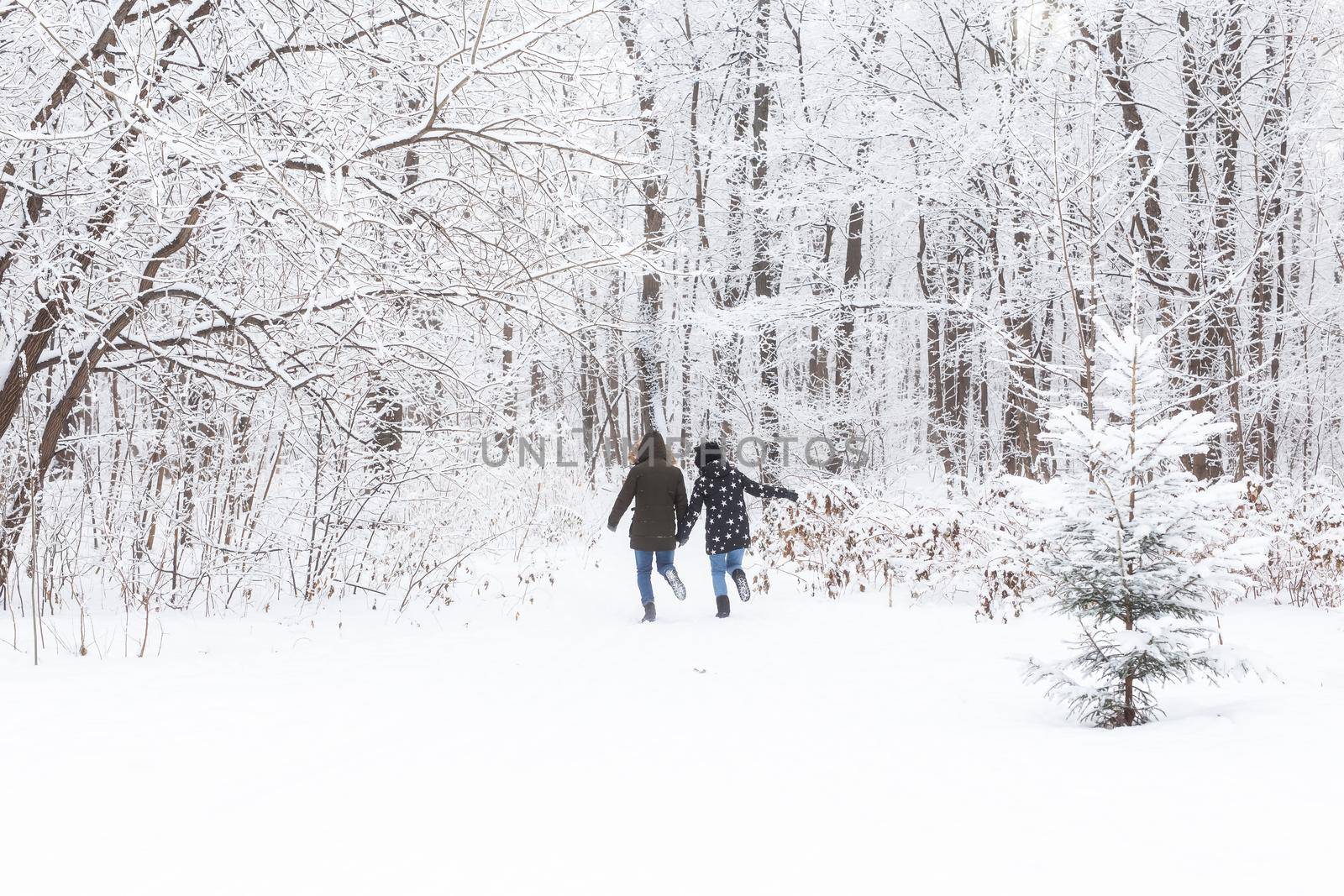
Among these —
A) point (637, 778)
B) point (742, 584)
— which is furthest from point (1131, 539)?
point (742, 584)

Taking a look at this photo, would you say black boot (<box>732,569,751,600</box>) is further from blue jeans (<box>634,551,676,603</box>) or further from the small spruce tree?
the small spruce tree

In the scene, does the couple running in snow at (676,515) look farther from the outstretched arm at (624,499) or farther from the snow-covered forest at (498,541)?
the snow-covered forest at (498,541)

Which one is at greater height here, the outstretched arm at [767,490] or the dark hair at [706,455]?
the dark hair at [706,455]

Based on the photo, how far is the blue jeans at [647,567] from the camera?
7.74m

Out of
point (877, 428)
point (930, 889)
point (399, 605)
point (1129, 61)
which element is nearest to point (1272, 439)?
point (877, 428)

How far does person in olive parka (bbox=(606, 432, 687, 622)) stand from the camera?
7.89 meters

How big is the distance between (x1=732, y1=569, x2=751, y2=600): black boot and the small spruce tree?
405cm

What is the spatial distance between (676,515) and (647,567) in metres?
0.65

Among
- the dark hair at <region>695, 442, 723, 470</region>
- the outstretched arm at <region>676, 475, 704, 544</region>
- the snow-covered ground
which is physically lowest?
the snow-covered ground

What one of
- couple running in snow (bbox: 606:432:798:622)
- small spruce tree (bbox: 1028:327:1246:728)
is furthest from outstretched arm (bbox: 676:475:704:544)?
small spruce tree (bbox: 1028:327:1246:728)

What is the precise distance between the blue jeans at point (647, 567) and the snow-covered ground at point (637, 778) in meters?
2.34

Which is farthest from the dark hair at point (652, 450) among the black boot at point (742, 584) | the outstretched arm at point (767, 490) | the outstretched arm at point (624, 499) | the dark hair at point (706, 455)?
the black boot at point (742, 584)

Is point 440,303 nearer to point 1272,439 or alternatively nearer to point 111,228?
point 111,228

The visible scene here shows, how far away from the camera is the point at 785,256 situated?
15.3 meters
